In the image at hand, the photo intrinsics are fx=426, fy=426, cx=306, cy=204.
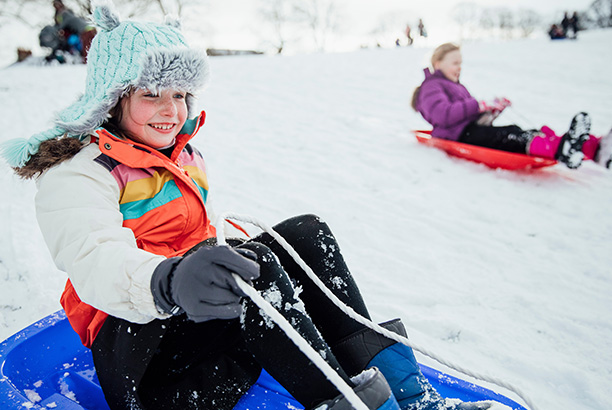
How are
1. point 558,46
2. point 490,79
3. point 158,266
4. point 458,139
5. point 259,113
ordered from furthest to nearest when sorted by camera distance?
point 558,46
point 490,79
point 259,113
point 458,139
point 158,266

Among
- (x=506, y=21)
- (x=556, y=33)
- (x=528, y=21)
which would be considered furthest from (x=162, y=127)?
(x=506, y=21)

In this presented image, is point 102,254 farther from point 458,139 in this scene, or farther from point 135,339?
point 458,139

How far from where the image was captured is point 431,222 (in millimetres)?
2908

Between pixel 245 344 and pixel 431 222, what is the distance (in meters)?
1.99

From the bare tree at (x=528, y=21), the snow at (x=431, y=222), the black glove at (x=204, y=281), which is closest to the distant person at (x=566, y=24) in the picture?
the snow at (x=431, y=222)

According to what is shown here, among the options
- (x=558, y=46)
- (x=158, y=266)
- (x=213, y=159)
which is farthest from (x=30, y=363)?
(x=558, y=46)

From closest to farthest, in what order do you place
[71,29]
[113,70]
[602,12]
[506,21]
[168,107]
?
[113,70] → [168,107] → [71,29] → [602,12] → [506,21]

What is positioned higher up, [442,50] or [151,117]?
[442,50]

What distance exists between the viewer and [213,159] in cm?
411

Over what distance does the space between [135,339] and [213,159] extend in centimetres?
313

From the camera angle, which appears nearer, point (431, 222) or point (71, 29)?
point (431, 222)

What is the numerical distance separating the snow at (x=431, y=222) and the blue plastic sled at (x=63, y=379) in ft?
0.93

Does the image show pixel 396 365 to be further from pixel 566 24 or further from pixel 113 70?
pixel 566 24

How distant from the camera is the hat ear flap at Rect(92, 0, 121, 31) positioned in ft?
4.35
